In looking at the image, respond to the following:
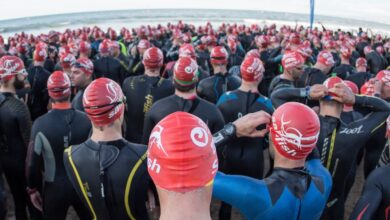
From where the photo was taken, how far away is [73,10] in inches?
2290

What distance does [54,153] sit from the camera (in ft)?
12.0

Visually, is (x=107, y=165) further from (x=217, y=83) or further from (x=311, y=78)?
(x=311, y=78)

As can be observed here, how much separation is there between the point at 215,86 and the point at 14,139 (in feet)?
10.1

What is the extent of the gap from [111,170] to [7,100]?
2.30 m

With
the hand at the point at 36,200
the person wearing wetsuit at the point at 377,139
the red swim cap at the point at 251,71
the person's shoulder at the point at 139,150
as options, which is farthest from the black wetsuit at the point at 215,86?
the person's shoulder at the point at 139,150

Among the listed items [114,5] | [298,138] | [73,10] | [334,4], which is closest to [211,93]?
[298,138]

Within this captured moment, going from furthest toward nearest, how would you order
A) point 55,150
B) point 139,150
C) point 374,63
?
point 374,63 < point 55,150 < point 139,150

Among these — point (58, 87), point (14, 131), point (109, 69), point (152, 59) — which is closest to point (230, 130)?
point (58, 87)

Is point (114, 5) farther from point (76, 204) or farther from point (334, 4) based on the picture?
point (76, 204)

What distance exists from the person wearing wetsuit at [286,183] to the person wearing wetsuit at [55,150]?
80.1 inches

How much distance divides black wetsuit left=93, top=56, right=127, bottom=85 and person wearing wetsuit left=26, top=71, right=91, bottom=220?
422 centimetres

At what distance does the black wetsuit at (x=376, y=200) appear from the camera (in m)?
2.48

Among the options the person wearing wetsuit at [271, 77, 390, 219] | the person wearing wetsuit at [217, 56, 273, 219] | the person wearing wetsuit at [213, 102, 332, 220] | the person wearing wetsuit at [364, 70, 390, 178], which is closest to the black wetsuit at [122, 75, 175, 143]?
the person wearing wetsuit at [217, 56, 273, 219]

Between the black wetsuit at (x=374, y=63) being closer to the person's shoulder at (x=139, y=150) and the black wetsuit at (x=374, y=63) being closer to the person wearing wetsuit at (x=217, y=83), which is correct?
the person wearing wetsuit at (x=217, y=83)
